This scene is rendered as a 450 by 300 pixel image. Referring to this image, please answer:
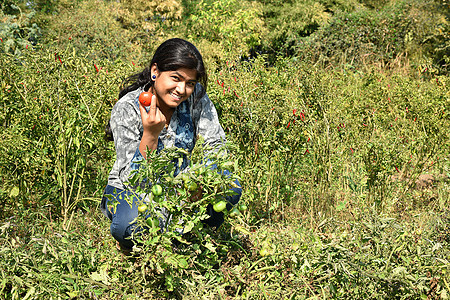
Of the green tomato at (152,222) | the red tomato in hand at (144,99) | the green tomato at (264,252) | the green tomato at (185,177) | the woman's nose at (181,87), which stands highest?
the woman's nose at (181,87)

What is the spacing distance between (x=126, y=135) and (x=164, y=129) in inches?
10.6

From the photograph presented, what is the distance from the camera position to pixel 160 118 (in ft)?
6.65

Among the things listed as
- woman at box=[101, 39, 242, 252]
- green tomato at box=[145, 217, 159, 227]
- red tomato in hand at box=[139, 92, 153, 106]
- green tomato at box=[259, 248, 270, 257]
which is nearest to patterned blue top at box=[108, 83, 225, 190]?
woman at box=[101, 39, 242, 252]

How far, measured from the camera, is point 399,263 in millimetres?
2049

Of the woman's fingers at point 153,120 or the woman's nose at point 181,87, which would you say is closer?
the woman's fingers at point 153,120

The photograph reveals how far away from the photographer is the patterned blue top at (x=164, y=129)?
2.19 m

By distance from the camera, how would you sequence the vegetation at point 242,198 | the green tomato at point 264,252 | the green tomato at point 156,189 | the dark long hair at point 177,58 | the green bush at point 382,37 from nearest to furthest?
the green tomato at point 156,189, the vegetation at point 242,198, the green tomato at point 264,252, the dark long hair at point 177,58, the green bush at point 382,37

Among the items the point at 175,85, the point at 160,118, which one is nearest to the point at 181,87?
the point at 175,85

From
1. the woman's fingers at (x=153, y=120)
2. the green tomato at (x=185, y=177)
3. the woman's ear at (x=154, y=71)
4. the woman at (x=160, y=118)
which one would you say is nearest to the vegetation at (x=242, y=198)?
the green tomato at (x=185, y=177)

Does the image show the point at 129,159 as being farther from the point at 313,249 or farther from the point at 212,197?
the point at 313,249

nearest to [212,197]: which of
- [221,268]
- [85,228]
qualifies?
[221,268]

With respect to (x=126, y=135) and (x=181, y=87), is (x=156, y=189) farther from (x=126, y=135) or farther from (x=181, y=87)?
(x=181, y=87)

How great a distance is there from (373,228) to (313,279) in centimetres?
39

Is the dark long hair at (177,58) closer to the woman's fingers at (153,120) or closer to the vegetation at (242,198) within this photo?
the woman's fingers at (153,120)
